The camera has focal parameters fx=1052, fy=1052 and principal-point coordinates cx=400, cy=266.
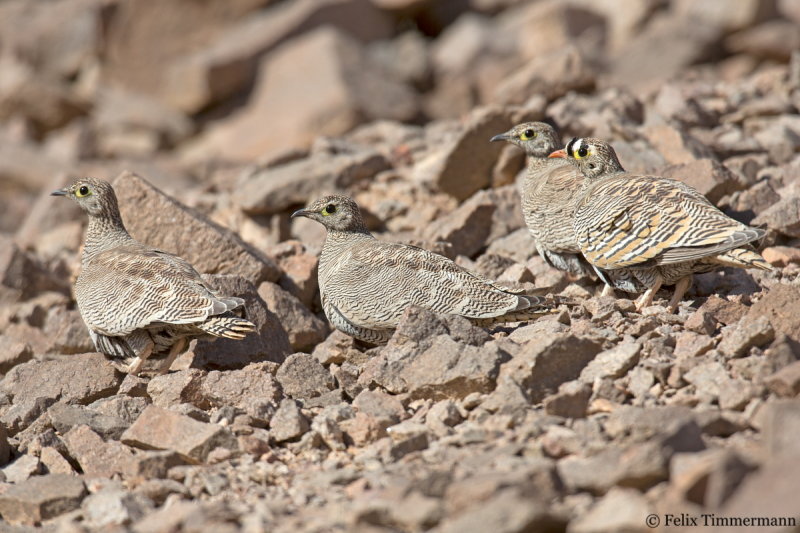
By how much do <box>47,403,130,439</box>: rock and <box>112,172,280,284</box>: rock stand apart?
96.9 inches

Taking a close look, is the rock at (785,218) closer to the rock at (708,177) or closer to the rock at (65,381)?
the rock at (708,177)

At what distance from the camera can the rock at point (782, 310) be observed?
747 cm

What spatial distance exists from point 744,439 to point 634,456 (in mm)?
1006

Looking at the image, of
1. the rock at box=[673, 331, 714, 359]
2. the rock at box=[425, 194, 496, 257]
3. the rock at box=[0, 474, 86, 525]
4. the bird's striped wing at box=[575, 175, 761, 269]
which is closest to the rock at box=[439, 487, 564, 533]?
the rock at box=[673, 331, 714, 359]

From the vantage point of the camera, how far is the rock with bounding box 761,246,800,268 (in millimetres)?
9359

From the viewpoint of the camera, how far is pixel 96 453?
7363 mm

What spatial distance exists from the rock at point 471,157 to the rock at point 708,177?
2.25 metres

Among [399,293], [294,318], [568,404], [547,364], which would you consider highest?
[399,293]

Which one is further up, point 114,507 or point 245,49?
point 245,49

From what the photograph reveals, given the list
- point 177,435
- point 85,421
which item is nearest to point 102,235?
point 85,421

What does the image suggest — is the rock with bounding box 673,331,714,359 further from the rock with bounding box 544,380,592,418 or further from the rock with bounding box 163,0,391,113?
the rock with bounding box 163,0,391,113

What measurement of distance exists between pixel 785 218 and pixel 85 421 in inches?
249

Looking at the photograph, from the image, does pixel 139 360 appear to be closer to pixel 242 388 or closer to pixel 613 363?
pixel 242 388

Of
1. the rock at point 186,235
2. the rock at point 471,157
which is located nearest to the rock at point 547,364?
the rock at point 186,235
